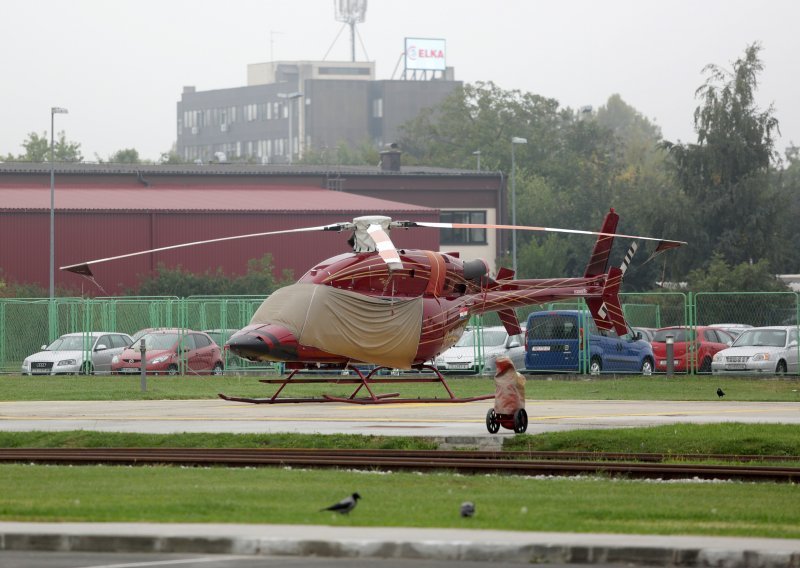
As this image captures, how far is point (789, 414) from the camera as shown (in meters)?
27.0

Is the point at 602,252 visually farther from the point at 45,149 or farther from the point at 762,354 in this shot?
the point at 45,149

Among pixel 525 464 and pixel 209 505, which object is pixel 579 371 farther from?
pixel 209 505

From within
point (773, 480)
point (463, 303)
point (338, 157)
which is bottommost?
point (773, 480)

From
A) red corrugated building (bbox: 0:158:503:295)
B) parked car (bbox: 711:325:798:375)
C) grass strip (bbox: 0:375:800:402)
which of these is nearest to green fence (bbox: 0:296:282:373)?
grass strip (bbox: 0:375:800:402)

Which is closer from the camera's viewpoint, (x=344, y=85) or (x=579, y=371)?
(x=579, y=371)

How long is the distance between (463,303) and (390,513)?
48.9 feet

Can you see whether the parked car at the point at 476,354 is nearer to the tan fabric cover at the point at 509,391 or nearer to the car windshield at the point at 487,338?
the car windshield at the point at 487,338

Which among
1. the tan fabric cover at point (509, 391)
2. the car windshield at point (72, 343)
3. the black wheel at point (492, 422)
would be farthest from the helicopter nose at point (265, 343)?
the car windshield at point (72, 343)

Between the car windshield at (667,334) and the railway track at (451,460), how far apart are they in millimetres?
24338

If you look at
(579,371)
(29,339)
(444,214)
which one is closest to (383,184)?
(444,214)

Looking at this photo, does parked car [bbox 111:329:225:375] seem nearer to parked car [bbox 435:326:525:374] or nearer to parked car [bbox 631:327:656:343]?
parked car [bbox 435:326:525:374]

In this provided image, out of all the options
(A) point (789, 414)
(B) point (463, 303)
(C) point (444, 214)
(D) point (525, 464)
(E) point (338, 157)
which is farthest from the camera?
(E) point (338, 157)

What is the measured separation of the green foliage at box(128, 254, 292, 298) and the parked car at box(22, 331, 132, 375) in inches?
831

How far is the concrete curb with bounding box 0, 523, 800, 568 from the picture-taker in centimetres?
1183
